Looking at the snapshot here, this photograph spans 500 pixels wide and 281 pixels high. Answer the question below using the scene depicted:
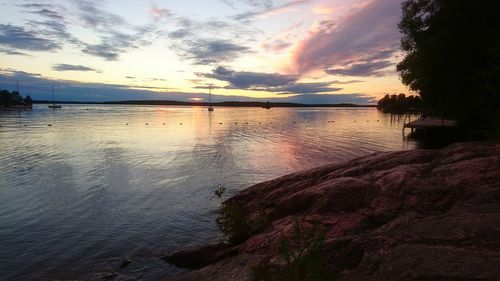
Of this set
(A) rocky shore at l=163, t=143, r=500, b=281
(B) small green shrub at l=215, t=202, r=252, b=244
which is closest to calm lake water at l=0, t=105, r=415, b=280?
(B) small green shrub at l=215, t=202, r=252, b=244

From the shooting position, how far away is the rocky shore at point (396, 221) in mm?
7422

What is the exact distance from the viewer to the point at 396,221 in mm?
10039

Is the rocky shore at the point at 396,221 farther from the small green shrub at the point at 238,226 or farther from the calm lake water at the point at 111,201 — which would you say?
the calm lake water at the point at 111,201

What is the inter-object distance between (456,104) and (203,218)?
22452 mm

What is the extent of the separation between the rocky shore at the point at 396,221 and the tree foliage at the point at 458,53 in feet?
33.6

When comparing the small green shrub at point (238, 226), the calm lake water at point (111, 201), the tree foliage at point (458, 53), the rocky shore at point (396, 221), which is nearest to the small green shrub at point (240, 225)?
the small green shrub at point (238, 226)

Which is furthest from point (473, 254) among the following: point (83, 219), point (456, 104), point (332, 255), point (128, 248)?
point (456, 104)

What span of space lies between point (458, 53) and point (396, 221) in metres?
21.9

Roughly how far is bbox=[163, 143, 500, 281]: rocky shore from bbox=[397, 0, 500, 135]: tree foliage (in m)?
10.2

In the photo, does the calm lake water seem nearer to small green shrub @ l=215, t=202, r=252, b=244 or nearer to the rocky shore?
small green shrub @ l=215, t=202, r=252, b=244

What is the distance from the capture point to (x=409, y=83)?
159 feet

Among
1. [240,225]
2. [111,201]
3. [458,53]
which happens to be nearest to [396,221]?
[240,225]

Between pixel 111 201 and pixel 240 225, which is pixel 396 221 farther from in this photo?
pixel 111 201

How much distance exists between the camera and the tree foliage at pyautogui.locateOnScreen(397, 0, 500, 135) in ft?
79.2
